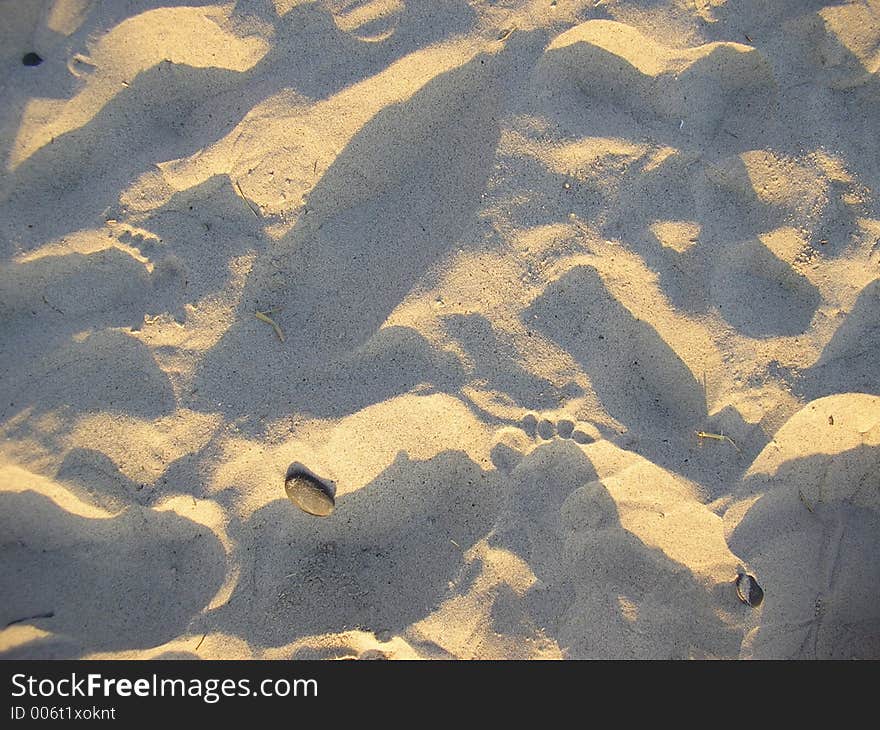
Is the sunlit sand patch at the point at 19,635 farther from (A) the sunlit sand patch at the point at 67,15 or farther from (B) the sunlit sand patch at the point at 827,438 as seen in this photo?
(B) the sunlit sand patch at the point at 827,438

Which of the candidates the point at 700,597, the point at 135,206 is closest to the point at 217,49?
the point at 135,206

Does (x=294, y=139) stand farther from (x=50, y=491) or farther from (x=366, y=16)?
(x=50, y=491)

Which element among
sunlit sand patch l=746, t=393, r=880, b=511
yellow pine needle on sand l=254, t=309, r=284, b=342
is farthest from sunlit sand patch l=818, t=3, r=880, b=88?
yellow pine needle on sand l=254, t=309, r=284, b=342

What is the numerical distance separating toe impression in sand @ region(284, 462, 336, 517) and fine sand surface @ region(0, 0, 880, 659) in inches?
1.8

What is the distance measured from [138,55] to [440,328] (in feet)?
5.81

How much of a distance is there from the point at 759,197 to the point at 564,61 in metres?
1.04

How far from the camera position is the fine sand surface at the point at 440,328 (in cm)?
279

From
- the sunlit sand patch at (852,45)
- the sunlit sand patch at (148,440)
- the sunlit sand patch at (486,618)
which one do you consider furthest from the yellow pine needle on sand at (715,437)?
the sunlit sand patch at (148,440)

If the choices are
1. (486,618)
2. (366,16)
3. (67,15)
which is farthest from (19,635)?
(366,16)

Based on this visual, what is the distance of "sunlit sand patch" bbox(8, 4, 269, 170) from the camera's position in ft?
9.29

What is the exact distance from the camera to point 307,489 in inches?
109

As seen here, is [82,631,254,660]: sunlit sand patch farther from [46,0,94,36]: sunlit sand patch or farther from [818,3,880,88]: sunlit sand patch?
[818,3,880,88]: sunlit sand patch

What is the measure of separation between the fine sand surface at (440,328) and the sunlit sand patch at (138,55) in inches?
0.5
